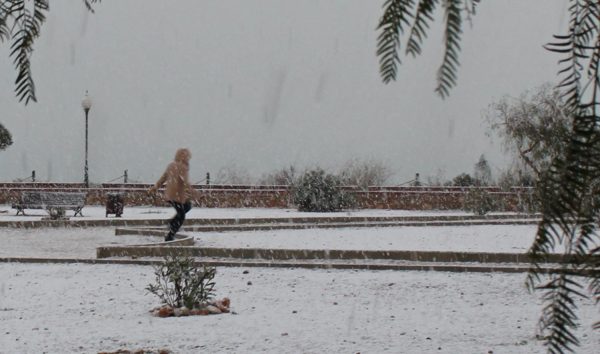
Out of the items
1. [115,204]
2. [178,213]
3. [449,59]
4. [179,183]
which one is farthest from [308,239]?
[449,59]

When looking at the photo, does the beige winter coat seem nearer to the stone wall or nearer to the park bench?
the park bench

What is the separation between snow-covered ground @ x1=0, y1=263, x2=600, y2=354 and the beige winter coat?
241cm

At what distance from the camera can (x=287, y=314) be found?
26.6ft

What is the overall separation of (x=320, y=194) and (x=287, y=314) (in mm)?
22480

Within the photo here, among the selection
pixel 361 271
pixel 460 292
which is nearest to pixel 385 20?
pixel 460 292

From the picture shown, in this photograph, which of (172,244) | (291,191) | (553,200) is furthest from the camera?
(291,191)

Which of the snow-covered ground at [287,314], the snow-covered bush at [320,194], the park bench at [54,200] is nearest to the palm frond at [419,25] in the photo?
the snow-covered ground at [287,314]

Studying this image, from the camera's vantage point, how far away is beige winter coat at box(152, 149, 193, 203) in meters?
13.3

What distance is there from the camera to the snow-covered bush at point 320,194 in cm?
3062

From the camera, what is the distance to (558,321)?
944 mm

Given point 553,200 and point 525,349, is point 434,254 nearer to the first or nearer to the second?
point 525,349

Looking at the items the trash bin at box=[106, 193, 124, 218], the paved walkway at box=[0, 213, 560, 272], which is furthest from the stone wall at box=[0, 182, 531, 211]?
the paved walkway at box=[0, 213, 560, 272]

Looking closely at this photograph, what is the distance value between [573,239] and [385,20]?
349 mm

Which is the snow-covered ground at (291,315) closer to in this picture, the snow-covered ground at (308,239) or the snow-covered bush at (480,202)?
the snow-covered ground at (308,239)
